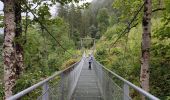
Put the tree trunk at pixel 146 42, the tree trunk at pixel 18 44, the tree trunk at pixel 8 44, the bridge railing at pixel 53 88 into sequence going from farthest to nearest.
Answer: the tree trunk at pixel 18 44 < the tree trunk at pixel 146 42 < the tree trunk at pixel 8 44 < the bridge railing at pixel 53 88

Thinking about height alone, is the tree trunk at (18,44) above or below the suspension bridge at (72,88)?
above

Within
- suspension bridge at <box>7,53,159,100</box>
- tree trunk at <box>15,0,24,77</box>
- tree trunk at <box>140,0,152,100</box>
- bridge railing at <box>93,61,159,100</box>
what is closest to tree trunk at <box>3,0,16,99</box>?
suspension bridge at <box>7,53,159,100</box>

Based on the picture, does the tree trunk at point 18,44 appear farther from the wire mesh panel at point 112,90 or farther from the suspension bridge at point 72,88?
the wire mesh panel at point 112,90

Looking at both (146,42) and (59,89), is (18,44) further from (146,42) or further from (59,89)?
(146,42)

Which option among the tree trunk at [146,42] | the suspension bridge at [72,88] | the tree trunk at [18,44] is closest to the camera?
the suspension bridge at [72,88]

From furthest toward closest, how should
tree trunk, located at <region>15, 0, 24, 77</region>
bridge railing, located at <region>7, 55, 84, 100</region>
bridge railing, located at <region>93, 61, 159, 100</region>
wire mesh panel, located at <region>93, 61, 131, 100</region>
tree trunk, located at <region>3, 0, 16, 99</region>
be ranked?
tree trunk, located at <region>15, 0, 24, 77</region> → tree trunk, located at <region>3, 0, 16, 99</region> → wire mesh panel, located at <region>93, 61, 131, 100</region> → bridge railing, located at <region>93, 61, 159, 100</region> → bridge railing, located at <region>7, 55, 84, 100</region>

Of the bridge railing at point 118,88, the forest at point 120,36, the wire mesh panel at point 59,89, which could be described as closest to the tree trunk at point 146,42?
the forest at point 120,36

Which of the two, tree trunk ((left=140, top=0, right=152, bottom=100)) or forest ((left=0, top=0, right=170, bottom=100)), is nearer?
forest ((left=0, top=0, right=170, bottom=100))

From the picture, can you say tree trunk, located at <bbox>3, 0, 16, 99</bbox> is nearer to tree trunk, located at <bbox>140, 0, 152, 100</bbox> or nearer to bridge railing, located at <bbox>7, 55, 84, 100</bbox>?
bridge railing, located at <bbox>7, 55, 84, 100</bbox>

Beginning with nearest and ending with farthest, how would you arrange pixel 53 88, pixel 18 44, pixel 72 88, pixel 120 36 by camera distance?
1. pixel 53 88
2. pixel 18 44
3. pixel 72 88
4. pixel 120 36

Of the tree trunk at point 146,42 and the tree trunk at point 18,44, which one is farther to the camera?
the tree trunk at point 18,44

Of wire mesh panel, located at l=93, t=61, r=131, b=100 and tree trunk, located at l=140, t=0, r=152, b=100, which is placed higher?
tree trunk, located at l=140, t=0, r=152, b=100

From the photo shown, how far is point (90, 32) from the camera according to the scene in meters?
114

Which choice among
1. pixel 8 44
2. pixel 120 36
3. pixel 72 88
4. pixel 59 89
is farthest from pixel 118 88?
pixel 120 36
